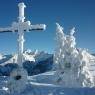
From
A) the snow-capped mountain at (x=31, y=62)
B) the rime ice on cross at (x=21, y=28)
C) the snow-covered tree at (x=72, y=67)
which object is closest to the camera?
the rime ice on cross at (x=21, y=28)

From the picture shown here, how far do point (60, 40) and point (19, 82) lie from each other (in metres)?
35.1

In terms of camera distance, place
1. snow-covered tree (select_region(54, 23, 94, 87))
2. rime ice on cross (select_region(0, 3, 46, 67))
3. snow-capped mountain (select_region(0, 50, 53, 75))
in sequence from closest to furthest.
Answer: rime ice on cross (select_region(0, 3, 46, 67)), snow-covered tree (select_region(54, 23, 94, 87)), snow-capped mountain (select_region(0, 50, 53, 75))

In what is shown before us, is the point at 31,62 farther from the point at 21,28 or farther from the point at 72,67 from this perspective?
the point at 21,28

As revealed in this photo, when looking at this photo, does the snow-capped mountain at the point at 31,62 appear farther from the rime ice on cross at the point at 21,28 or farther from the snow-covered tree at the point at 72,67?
the rime ice on cross at the point at 21,28

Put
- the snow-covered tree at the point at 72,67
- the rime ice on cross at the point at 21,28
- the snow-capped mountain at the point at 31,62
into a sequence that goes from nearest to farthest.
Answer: the rime ice on cross at the point at 21,28
the snow-covered tree at the point at 72,67
the snow-capped mountain at the point at 31,62

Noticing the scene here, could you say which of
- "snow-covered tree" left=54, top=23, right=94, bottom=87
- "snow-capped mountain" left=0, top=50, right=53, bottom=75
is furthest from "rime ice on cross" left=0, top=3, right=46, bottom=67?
"snow-capped mountain" left=0, top=50, right=53, bottom=75

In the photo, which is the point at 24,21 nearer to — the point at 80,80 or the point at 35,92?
the point at 80,80

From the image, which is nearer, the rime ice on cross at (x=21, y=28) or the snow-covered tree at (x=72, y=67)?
the rime ice on cross at (x=21, y=28)

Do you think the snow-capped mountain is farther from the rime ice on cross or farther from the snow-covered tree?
the rime ice on cross

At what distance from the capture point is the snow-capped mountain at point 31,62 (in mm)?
133000

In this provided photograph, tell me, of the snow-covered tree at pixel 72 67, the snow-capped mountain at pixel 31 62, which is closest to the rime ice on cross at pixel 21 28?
the snow-covered tree at pixel 72 67

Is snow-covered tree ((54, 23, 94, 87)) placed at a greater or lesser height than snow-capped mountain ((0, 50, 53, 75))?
lesser

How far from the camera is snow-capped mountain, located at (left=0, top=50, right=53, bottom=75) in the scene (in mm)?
133000

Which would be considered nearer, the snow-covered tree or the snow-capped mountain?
the snow-covered tree
